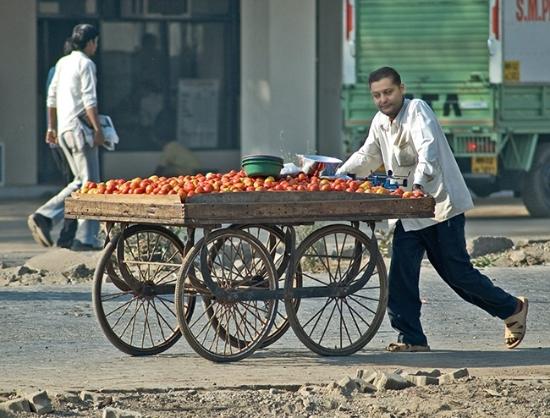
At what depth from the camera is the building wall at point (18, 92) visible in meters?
21.5

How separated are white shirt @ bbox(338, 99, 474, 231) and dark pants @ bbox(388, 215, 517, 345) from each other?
10cm

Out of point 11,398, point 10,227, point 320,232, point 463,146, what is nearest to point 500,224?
point 463,146

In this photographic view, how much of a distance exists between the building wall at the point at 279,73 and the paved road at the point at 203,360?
11.1 m

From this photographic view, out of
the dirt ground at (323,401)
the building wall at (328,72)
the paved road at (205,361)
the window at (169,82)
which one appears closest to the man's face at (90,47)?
the paved road at (205,361)

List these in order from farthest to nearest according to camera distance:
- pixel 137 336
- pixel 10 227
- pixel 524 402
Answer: pixel 10 227
pixel 137 336
pixel 524 402

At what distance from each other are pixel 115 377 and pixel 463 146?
32.7ft

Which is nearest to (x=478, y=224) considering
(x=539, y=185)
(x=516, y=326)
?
(x=539, y=185)

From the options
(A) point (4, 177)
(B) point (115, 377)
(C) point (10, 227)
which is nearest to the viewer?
(B) point (115, 377)

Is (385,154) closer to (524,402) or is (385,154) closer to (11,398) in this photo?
(524,402)

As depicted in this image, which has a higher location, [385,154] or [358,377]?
[385,154]

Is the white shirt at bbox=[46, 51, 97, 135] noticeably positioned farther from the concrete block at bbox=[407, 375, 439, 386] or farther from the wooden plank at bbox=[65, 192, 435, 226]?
the concrete block at bbox=[407, 375, 439, 386]

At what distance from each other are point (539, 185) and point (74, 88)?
6.40 meters

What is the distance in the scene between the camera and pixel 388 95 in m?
8.45

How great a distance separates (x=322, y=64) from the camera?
22.2 m
